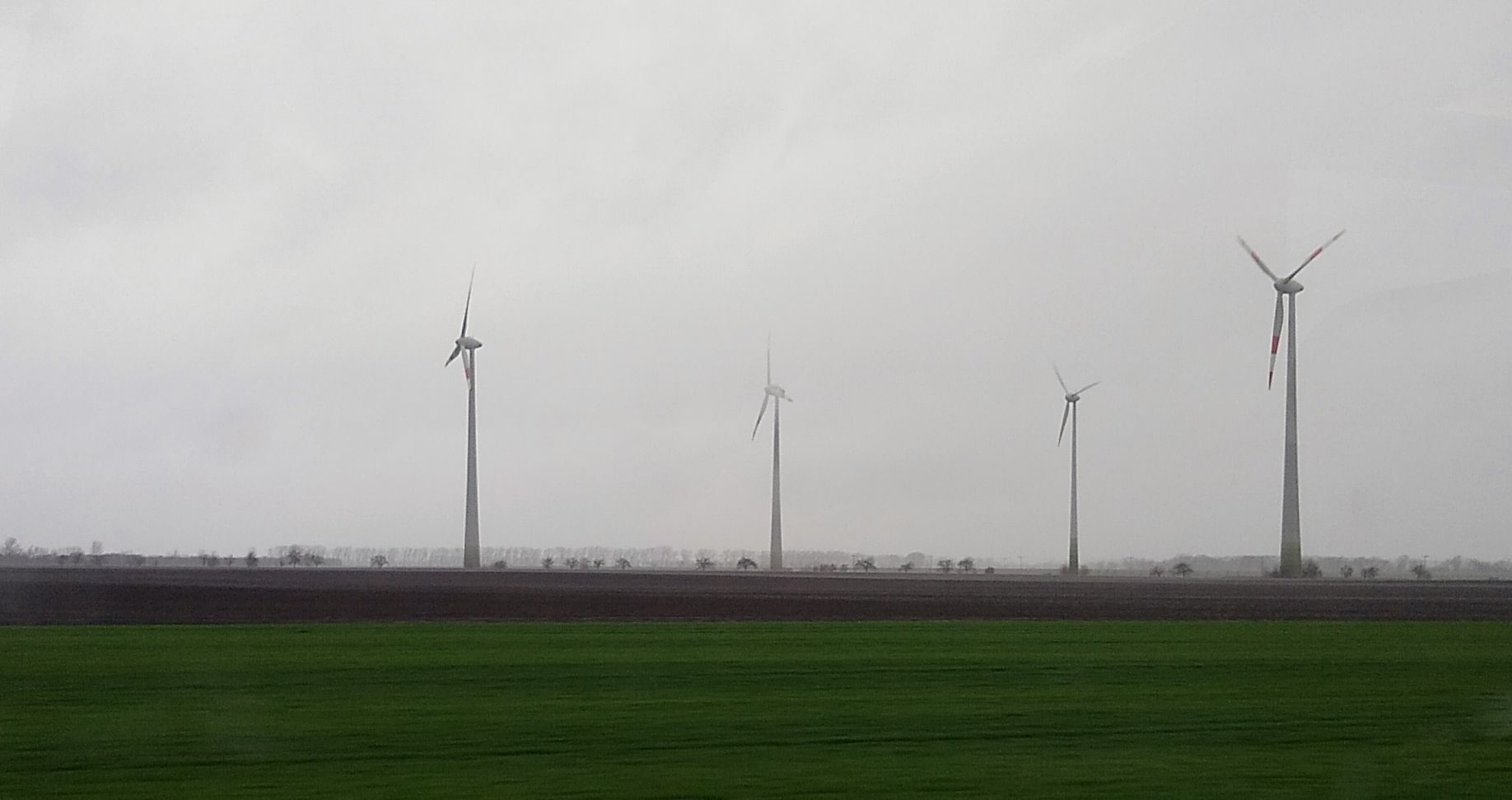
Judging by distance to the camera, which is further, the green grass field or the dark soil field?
the dark soil field

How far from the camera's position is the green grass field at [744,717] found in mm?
11836

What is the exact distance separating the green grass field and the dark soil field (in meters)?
7.61

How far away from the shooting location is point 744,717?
15203 millimetres

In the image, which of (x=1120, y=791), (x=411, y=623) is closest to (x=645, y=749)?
(x=1120, y=791)

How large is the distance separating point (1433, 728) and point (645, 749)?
809 centimetres

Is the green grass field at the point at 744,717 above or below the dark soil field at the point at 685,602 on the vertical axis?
above

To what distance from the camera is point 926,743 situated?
1362 centimetres

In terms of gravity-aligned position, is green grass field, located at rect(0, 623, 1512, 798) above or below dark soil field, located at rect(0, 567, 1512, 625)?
above

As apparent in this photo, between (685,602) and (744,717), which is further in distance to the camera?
(685,602)

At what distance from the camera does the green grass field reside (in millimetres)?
11836

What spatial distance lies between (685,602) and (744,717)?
24.5 metres

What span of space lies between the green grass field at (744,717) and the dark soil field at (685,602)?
25.0ft

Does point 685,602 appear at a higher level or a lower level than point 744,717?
lower

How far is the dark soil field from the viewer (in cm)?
3262
